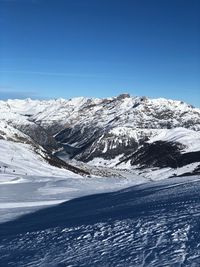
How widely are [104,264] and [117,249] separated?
1.75 m

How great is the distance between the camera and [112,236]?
65.7ft

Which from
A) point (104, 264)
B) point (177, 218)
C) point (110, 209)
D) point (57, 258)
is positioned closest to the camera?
point (104, 264)

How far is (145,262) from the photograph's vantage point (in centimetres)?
1552

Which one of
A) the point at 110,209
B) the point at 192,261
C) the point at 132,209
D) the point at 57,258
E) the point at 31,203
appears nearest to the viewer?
the point at 192,261

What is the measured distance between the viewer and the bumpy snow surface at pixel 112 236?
647 inches

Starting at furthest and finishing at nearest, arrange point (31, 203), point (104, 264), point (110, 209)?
point (31, 203) < point (110, 209) < point (104, 264)

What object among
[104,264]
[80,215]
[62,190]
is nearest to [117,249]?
[104,264]

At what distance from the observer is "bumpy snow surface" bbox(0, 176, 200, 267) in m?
16.4

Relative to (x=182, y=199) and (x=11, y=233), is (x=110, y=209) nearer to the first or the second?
(x=182, y=199)

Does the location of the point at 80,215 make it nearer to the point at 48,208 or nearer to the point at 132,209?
the point at 132,209

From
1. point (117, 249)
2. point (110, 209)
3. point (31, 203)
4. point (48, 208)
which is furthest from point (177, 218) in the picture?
point (31, 203)

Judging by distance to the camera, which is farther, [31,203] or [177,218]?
[31,203]

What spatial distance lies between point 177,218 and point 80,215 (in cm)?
862

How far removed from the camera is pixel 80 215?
92.2 feet
